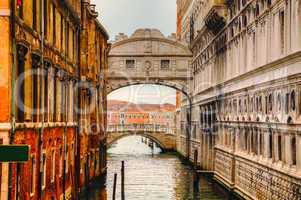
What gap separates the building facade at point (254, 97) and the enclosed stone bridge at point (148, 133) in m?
19.2

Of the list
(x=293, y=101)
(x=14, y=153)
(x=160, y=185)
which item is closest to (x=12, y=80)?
(x=14, y=153)

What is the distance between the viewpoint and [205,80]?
3269 cm

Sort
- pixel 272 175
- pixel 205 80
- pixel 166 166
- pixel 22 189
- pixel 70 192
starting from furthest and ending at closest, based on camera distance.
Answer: pixel 166 166, pixel 205 80, pixel 70 192, pixel 272 175, pixel 22 189

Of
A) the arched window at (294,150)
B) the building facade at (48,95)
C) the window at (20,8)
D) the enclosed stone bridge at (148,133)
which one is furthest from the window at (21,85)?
the enclosed stone bridge at (148,133)

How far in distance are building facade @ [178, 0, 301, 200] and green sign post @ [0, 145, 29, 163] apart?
7.21 meters

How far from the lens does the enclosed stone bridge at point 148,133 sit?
50.0m

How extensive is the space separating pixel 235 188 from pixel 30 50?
11.5 m

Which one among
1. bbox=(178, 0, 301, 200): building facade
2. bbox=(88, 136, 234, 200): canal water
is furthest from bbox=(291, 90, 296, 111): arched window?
bbox=(88, 136, 234, 200): canal water

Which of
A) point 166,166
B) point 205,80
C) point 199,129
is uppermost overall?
point 205,80

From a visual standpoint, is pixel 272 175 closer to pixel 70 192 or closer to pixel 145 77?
pixel 70 192

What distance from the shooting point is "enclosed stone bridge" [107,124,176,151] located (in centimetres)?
5000

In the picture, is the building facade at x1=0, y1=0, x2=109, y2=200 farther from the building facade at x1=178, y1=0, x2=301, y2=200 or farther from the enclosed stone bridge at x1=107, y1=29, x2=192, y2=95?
the enclosed stone bridge at x1=107, y1=29, x2=192, y2=95

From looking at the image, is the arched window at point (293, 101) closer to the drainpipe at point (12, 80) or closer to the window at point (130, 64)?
the drainpipe at point (12, 80)

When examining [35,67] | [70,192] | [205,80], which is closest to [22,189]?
[35,67]
